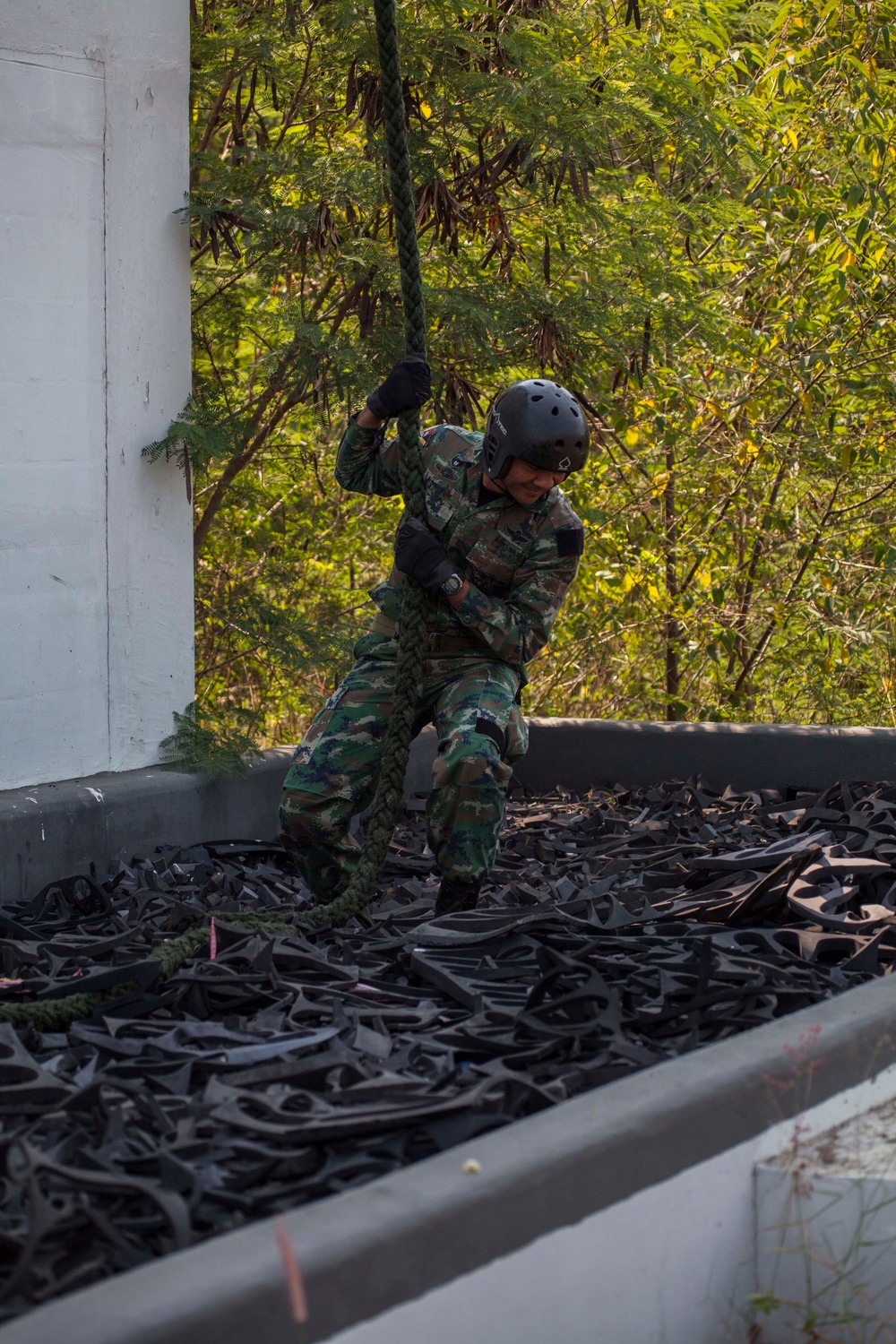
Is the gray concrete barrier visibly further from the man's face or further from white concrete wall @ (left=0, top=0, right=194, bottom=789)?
the man's face

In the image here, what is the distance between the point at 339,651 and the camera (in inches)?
239

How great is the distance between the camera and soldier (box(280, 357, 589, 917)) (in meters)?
4.26

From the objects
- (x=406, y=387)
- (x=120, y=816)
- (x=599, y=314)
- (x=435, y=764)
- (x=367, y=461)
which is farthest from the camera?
(x=599, y=314)

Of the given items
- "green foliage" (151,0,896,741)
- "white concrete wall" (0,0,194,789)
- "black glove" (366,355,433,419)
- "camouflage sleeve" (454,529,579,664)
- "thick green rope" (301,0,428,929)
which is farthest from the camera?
"green foliage" (151,0,896,741)

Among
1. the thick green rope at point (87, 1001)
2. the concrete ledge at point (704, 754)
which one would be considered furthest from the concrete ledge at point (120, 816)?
the concrete ledge at point (704, 754)

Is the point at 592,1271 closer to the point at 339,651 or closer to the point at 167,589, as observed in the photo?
the point at 167,589

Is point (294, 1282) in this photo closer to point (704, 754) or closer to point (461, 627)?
point (461, 627)

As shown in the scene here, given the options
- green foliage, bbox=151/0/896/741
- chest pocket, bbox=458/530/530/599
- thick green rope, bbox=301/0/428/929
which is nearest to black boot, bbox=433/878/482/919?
thick green rope, bbox=301/0/428/929

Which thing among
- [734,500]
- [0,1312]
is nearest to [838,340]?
[734,500]

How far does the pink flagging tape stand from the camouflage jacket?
2927 mm

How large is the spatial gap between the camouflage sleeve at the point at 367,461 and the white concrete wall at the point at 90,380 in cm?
88

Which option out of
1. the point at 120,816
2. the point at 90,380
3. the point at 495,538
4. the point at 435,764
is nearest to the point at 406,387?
the point at 495,538

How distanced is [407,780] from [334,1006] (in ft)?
10.0

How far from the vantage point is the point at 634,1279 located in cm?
205
